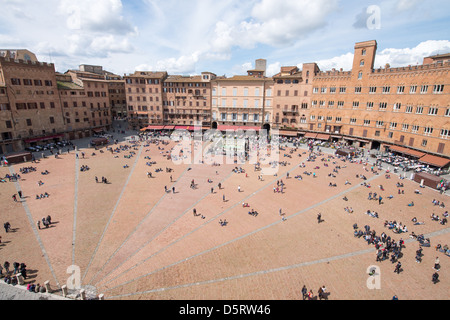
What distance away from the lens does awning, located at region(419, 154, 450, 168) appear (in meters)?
38.1

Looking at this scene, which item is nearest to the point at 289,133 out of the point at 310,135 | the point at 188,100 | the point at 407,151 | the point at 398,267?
the point at 310,135

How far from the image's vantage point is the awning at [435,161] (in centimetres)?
3806

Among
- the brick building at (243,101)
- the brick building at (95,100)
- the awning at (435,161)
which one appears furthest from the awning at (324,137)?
the brick building at (95,100)

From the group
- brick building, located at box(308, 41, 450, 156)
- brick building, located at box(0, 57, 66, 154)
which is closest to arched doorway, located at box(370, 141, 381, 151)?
brick building, located at box(308, 41, 450, 156)

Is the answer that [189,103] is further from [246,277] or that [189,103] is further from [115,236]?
[246,277]

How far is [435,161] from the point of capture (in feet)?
128

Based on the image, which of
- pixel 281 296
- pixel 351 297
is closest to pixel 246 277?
pixel 281 296

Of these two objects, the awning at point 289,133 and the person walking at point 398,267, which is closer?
the person walking at point 398,267

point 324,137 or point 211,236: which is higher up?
point 324,137

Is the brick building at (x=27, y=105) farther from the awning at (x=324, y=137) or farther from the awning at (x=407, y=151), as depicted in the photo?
the awning at (x=407, y=151)

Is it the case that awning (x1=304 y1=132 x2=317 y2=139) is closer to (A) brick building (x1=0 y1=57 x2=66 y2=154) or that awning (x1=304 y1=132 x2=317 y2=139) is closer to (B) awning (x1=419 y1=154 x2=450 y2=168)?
(B) awning (x1=419 y1=154 x2=450 y2=168)

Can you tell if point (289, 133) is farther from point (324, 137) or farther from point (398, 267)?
point (398, 267)

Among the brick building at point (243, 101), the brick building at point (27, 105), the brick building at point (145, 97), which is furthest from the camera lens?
the brick building at point (145, 97)
